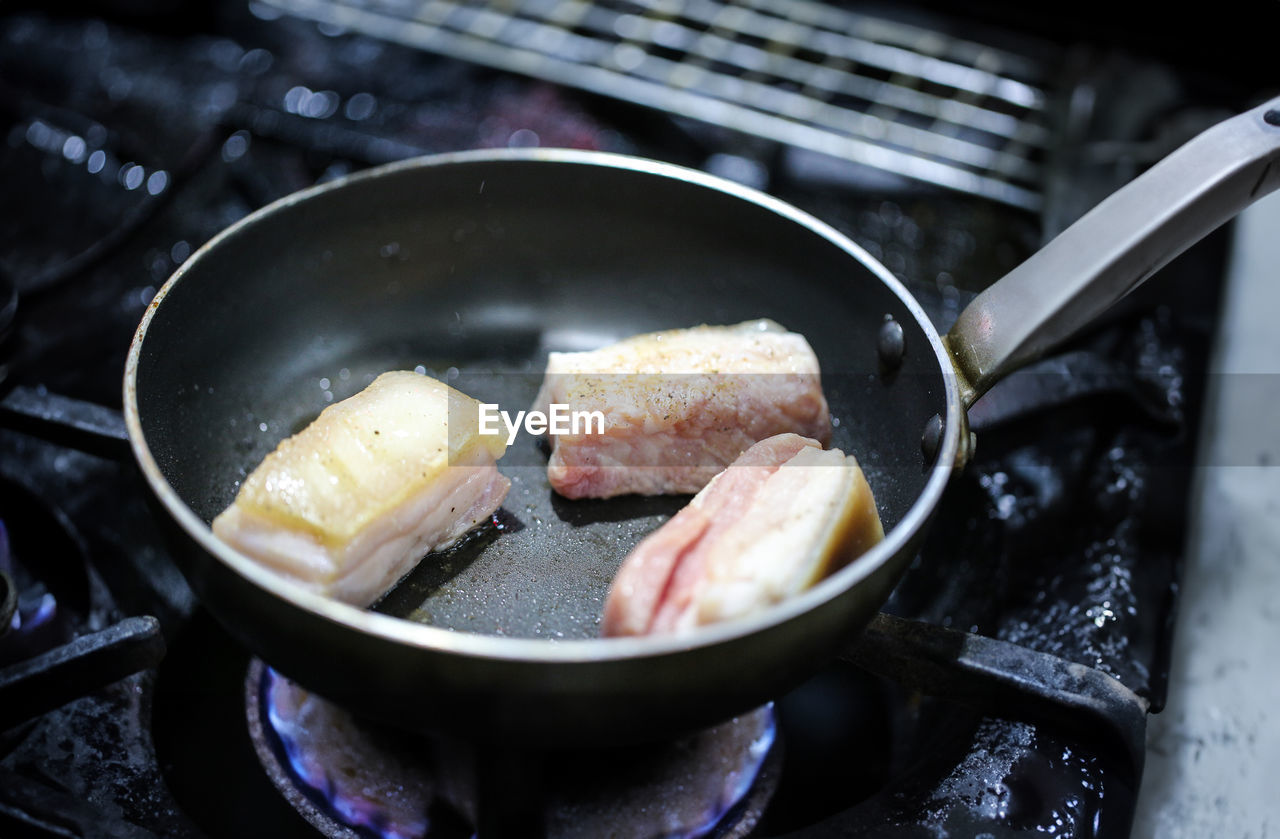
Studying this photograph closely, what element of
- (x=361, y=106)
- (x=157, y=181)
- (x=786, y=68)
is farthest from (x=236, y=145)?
(x=786, y=68)

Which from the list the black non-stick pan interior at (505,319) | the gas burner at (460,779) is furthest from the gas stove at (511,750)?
the black non-stick pan interior at (505,319)

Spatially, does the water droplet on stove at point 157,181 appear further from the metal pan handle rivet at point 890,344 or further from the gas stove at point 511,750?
the metal pan handle rivet at point 890,344

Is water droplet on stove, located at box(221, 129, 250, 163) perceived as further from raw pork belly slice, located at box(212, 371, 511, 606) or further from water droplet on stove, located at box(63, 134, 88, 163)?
raw pork belly slice, located at box(212, 371, 511, 606)

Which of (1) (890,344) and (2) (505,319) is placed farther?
(2) (505,319)

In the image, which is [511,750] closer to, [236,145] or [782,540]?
[782,540]

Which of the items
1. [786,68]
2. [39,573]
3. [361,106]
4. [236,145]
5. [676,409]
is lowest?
[39,573]

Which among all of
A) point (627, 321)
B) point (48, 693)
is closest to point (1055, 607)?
point (627, 321)
